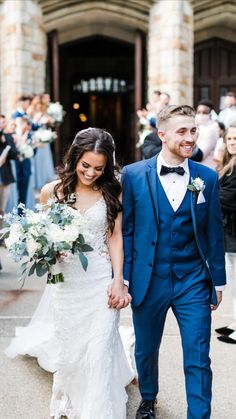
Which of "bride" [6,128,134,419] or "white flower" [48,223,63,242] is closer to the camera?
"white flower" [48,223,63,242]

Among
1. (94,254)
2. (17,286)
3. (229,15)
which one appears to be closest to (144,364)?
(94,254)

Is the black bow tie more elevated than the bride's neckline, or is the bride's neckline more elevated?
the black bow tie

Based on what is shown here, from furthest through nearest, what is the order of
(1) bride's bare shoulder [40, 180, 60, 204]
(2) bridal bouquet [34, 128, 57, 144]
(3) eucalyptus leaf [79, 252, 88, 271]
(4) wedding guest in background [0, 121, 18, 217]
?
(2) bridal bouquet [34, 128, 57, 144], (4) wedding guest in background [0, 121, 18, 217], (1) bride's bare shoulder [40, 180, 60, 204], (3) eucalyptus leaf [79, 252, 88, 271]

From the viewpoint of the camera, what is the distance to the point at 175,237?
126 inches

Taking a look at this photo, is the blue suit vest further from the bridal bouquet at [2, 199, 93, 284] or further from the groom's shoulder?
the bridal bouquet at [2, 199, 93, 284]

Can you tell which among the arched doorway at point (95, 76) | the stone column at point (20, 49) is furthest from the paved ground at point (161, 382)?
the arched doorway at point (95, 76)

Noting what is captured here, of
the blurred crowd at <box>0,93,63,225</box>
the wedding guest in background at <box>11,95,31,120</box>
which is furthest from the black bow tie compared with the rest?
the wedding guest in background at <box>11,95,31,120</box>

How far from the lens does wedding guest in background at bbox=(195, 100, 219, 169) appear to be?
728 centimetres

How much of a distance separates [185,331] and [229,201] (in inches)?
76.3

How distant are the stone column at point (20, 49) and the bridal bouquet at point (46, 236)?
1017cm

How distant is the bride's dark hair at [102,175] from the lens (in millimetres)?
3285

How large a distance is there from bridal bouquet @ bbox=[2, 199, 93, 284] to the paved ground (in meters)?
0.98

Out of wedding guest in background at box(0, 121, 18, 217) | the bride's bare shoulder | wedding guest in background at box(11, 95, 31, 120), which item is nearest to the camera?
the bride's bare shoulder

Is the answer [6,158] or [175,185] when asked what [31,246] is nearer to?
[175,185]
